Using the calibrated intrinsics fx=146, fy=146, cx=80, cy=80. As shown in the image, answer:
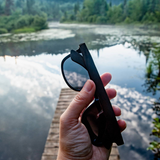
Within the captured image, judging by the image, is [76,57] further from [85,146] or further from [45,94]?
[45,94]

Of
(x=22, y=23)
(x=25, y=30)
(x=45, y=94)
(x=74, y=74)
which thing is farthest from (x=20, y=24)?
(x=74, y=74)

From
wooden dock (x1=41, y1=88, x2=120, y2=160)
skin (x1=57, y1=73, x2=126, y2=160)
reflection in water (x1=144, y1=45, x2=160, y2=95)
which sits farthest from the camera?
reflection in water (x1=144, y1=45, x2=160, y2=95)

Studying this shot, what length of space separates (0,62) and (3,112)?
9.66 ft

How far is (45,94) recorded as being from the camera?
3.12 metres

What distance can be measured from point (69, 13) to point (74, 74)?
59.8ft

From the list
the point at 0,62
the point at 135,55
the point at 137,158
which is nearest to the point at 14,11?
the point at 0,62

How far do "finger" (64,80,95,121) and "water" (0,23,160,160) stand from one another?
4.56 feet

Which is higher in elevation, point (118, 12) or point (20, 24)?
point (118, 12)

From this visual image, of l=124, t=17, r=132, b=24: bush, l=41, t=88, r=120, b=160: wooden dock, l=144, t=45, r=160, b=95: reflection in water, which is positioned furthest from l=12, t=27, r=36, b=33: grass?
l=41, t=88, r=120, b=160: wooden dock

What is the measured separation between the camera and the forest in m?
10.0

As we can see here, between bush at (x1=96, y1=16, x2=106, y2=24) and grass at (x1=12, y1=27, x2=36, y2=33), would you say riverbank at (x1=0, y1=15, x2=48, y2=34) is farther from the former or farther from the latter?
bush at (x1=96, y1=16, x2=106, y2=24)

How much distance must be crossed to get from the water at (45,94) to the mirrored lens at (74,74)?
145 centimetres

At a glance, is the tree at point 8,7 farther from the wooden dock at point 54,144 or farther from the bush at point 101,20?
the wooden dock at point 54,144

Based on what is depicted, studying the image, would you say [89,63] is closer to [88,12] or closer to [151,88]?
[151,88]
